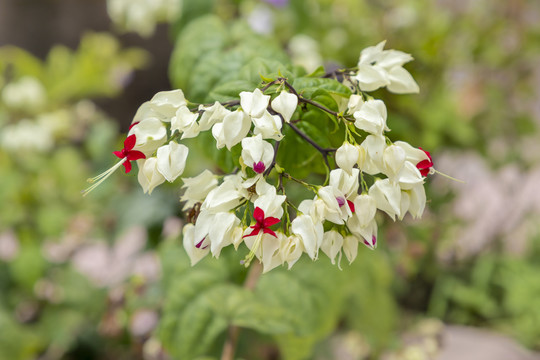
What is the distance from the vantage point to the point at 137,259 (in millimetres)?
1159

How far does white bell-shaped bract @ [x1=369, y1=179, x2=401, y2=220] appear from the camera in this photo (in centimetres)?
38

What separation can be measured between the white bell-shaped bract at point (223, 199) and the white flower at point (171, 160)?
35 mm

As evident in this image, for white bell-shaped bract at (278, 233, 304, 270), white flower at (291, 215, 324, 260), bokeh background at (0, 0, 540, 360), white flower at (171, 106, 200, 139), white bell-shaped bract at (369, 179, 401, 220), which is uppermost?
white flower at (171, 106, 200, 139)

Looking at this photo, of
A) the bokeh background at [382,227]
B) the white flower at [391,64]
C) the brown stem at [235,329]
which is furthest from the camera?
the bokeh background at [382,227]

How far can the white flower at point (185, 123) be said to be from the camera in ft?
1.23

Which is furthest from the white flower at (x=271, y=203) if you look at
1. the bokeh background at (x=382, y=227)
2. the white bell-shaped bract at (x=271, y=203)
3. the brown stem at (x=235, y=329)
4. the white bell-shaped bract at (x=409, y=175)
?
the bokeh background at (x=382, y=227)

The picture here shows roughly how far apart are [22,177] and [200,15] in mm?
778

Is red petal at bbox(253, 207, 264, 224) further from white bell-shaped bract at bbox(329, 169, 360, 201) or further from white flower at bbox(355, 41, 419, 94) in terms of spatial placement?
white flower at bbox(355, 41, 419, 94)

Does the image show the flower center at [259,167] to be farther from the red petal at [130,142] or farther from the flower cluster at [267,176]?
the red petal at [130,142]

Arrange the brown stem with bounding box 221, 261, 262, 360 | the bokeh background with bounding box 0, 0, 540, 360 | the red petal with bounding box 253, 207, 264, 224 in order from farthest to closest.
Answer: the bokeh background with bounding box 0, 0, 540, 360, the brown stem with bounding box 221, 261, 262, 360, the red petal with bounding box 253, 207, 264, 224

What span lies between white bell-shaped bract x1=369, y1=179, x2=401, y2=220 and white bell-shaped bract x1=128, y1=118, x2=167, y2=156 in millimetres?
187

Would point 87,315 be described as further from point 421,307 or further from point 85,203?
point 421,307

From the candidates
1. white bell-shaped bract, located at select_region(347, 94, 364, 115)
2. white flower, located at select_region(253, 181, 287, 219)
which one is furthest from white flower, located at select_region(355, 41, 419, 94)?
white flower, located at select_region(253, 181, 287, 219)

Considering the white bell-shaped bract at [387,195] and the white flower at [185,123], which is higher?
the white flower at [185,123]
